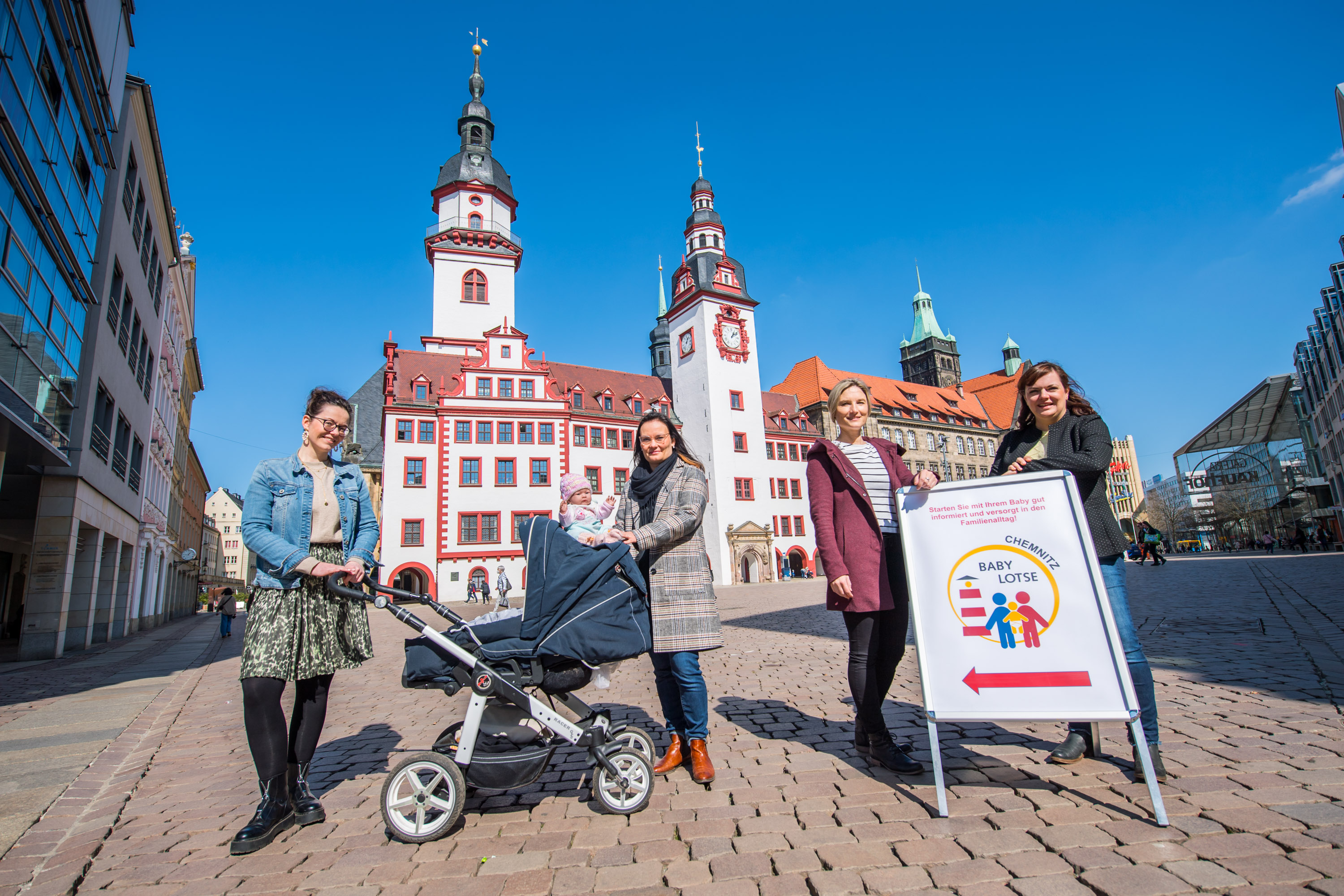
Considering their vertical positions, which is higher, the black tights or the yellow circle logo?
the yellow circle logo

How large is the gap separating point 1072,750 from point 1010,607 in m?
1.07

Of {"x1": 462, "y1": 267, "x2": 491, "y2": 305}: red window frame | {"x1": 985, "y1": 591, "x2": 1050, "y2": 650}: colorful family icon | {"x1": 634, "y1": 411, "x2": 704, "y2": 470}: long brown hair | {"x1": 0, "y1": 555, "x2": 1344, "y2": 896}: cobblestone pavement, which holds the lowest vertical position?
{"x1": 0, "y1": 555, "x2": 1344, "y2": 896}: cobblestone pavement

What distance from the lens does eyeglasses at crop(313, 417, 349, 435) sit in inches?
139

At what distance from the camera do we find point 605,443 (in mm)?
40719

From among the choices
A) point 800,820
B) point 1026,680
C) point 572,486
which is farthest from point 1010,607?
point 572,486

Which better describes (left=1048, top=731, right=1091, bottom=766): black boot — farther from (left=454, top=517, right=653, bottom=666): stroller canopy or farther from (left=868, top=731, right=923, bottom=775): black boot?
(left=454, top=517, right=653, bottom=666): stroller canopy

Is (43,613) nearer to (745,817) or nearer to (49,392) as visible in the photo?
(49,392)

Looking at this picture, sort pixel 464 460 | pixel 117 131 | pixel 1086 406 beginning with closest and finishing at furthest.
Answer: pixel 1086 406
pixel 117 131
pixel 464 460

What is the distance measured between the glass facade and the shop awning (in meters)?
80.9

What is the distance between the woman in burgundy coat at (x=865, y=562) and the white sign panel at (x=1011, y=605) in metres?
0.28

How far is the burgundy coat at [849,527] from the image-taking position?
11.8ft

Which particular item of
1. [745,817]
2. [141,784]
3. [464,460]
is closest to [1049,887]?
[745,817]

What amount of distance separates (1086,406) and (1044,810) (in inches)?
79.5

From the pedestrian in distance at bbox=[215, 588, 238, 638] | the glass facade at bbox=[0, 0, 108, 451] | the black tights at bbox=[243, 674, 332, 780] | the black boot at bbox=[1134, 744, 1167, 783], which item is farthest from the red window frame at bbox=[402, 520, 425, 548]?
the black boot at bbox=[1134, 744, 1167, 783]
